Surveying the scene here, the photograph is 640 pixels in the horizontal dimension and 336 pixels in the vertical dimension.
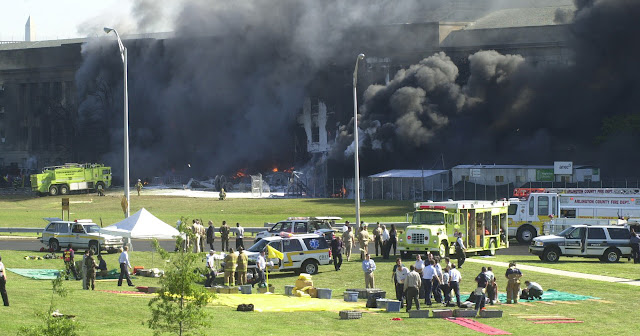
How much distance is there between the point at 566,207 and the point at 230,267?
2107 cm

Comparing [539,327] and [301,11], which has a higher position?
[301,11]

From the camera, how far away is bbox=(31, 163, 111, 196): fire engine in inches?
3127

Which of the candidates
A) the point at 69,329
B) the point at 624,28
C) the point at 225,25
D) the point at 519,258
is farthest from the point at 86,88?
the point at 69,329

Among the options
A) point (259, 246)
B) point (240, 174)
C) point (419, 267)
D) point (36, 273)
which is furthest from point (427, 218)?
point (240, 174)

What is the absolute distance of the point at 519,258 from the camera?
3903cm

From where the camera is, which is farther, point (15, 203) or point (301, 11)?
point (301, 11)

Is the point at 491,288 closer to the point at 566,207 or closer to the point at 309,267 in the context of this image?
the point at 309,267

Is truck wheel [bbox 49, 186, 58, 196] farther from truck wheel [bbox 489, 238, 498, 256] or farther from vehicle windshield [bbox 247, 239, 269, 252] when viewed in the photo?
vehicle windshield [bbox 247, 239, 269, 252]

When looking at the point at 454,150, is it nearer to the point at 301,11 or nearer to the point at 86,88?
the point at 301,11

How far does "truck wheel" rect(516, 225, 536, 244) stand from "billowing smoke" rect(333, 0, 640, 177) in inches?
1113

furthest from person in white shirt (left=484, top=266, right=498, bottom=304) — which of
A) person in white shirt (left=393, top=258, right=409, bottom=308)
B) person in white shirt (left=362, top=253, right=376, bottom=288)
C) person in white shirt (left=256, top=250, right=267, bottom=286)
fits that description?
person in white shirt (left=256, top=250, right=267, bottom=286)

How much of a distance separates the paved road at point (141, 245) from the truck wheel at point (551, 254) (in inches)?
149

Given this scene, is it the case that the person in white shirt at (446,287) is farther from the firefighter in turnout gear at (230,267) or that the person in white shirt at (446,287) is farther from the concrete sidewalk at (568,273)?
the concrete sidewalk at (568,273)

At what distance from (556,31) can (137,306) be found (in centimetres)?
6761
